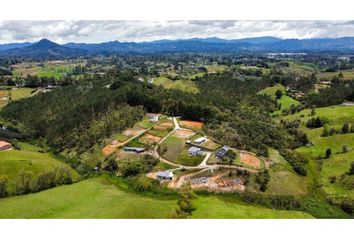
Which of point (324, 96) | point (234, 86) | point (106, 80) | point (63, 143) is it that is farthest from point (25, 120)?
point (324, 96)

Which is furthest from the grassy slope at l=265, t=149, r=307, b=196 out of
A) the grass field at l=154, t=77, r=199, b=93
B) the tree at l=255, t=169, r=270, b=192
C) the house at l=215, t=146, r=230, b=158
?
the grass field at l=154, t=77, r=199, b=93

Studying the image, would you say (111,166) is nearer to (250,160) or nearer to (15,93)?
(250,160)

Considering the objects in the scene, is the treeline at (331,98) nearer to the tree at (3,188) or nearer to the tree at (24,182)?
the tree at (24,182)

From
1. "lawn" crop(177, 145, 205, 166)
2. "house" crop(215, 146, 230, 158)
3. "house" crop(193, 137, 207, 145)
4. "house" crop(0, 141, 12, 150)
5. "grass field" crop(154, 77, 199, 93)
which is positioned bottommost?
"house" crop(0, 141, 12, 150)

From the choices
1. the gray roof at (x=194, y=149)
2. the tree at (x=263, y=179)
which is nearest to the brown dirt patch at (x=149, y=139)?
the gray roof at (x=194, y=149)

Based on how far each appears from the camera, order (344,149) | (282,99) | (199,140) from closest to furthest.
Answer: (199,140) < (344,149) < (282,99)

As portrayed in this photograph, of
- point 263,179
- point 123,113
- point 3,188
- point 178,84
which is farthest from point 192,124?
point 178,84

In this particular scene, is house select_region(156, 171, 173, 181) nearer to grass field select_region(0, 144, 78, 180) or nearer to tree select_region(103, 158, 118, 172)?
tree select_region(103, 158, 118, 172)
